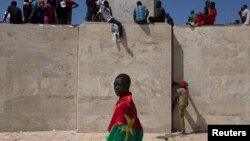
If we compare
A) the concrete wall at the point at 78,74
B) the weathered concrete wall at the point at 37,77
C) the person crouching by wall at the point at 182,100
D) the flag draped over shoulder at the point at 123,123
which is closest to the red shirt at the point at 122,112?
the flag draped over shoulder at the point at 123,123

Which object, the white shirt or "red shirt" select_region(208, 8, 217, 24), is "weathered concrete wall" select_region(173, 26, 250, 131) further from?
"red shirt" select_region(208, 8, 217, 24)

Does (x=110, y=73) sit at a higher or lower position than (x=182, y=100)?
higher

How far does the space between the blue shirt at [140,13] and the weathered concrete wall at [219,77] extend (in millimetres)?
912

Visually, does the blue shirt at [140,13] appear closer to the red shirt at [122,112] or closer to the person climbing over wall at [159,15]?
the person climbing over wall at [159,15]

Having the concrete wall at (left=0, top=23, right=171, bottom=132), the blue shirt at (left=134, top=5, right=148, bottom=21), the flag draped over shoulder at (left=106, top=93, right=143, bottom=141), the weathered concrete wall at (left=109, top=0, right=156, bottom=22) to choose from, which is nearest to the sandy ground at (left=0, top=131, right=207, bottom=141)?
the concrete wall at (left=0, top=23, right=171, bottom=132)

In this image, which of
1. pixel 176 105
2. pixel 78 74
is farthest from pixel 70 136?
pixel 176 105

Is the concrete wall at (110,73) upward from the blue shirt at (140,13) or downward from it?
downward

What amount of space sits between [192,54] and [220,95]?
129cm

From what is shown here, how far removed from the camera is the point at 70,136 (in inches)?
414

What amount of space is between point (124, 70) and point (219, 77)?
8.13ft

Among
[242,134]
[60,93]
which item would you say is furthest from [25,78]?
[242,134]

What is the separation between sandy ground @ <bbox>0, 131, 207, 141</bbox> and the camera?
33.2 ft

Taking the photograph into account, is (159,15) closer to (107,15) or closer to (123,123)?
(107,15)

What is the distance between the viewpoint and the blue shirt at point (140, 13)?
1102 centimetres
